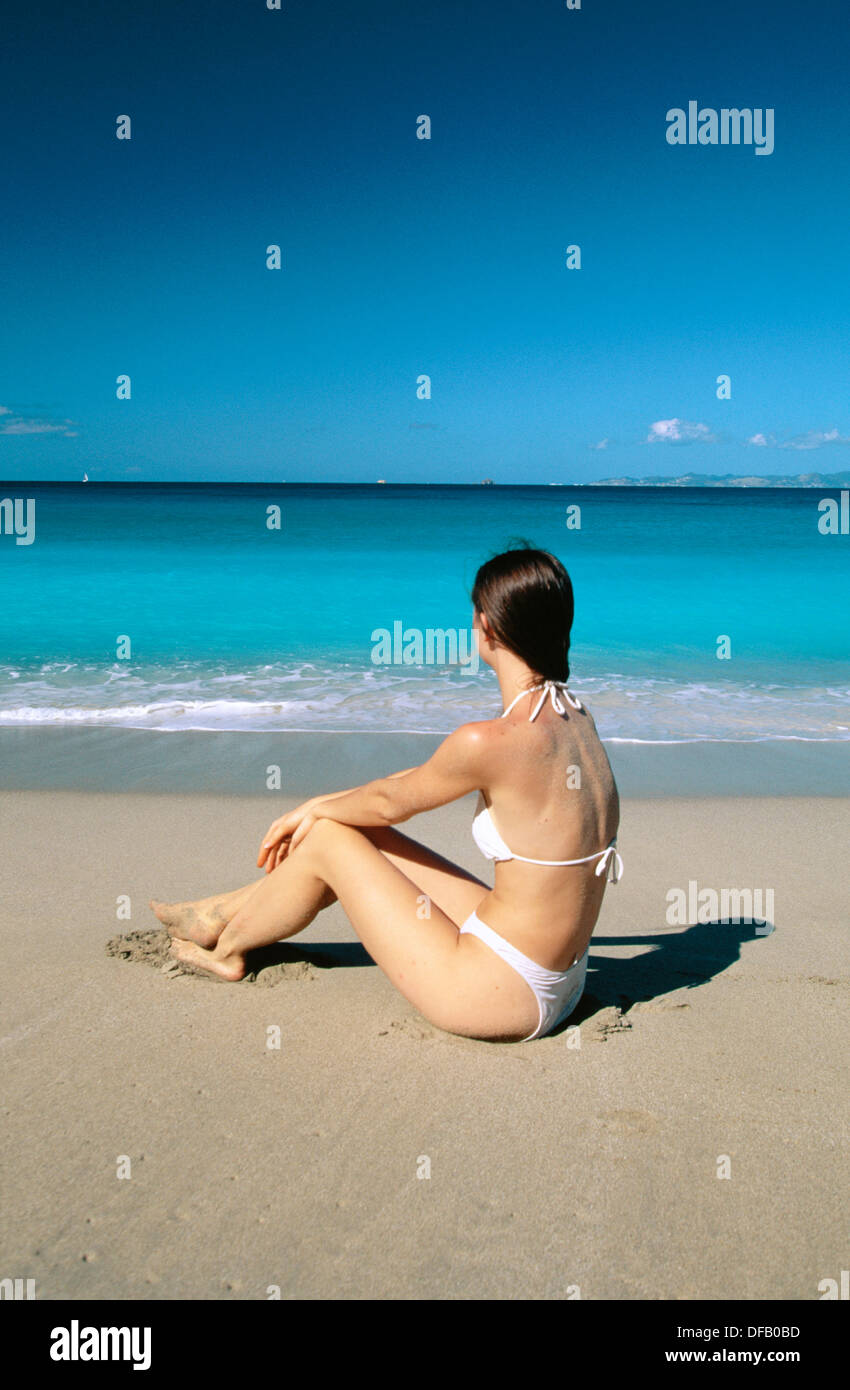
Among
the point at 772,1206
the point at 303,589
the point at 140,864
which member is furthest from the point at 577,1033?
the point at 303,589

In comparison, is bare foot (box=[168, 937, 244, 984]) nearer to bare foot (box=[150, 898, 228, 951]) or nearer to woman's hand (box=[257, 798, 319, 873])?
bare foot (box=[150, 898, 228, 951])

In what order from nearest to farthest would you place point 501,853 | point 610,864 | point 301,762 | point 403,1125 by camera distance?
point 403,1125, point 501,853, point 610,864, point 301,762

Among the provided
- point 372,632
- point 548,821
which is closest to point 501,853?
point 548,821

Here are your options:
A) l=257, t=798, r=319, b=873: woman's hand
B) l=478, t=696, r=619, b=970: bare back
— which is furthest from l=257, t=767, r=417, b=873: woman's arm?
l=478, t=696, r=619, b=970: bare back

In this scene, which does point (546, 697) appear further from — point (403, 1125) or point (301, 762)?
point (301, 762)

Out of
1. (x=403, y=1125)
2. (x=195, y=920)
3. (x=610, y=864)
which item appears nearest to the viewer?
(x=403, y=1125)

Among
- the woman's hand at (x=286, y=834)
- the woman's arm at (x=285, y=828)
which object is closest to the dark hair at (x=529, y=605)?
the woman's arm at (x=285, y=828)

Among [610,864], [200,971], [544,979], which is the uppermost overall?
[610,864]

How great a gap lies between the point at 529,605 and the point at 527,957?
1049 mm

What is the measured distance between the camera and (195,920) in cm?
337

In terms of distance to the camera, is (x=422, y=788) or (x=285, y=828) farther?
(x=285, y=828)

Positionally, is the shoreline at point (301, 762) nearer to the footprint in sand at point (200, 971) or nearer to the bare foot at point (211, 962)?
the footprint in sand at point (200, 971)

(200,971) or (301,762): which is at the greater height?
(301,762)
